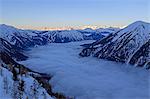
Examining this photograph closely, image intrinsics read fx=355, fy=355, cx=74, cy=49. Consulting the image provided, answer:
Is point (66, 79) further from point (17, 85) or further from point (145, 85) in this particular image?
point (17, 85)

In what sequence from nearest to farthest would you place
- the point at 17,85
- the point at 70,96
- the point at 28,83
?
the point at 17,85 → the point at 28,83 → the point at 70,96

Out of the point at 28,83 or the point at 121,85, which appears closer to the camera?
the point at 28,83

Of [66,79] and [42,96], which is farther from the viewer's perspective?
[66,79]

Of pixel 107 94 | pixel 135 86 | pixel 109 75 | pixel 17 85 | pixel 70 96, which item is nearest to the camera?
pixel 17 85

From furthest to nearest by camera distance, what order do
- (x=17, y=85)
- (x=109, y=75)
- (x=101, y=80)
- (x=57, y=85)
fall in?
(x=109, y=75) → (x=101, y=80) → (x=57, y=85) → (x=17, y=85)

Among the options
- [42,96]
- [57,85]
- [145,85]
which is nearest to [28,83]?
[42,96]

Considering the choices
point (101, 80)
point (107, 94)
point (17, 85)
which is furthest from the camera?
point (101, 80)

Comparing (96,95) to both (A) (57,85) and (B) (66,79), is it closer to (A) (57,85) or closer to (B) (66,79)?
(A) (57,85)

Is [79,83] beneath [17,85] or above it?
beneath

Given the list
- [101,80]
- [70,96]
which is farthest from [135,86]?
[70,96]
